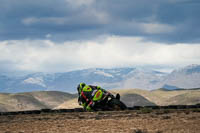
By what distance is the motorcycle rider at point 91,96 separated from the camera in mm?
50844

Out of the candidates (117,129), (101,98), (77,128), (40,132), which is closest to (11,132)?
(40,132)

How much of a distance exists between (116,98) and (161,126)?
74.0 feet

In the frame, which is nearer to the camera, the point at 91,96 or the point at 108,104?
the point at 91,96

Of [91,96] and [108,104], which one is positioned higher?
[91,96]

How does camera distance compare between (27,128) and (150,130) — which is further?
(27,128)

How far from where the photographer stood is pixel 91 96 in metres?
51.2

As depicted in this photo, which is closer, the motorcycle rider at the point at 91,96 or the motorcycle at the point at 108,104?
the motorcycle rider at the point at 91,96

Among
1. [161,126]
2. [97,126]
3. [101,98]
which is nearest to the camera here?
[161,126]

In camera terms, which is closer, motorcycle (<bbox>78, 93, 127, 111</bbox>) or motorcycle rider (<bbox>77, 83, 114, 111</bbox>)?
motorcycle rider (<bbox>77, 83, 114, 111</bbox>)

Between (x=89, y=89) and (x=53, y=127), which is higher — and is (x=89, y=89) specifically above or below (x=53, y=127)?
above

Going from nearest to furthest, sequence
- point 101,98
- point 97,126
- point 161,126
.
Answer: point 161,126
point 97,126
point 101,98

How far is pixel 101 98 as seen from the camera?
5084cm

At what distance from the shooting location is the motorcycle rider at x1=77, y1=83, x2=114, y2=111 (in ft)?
167

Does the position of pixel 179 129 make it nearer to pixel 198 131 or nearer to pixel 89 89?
pixel 198 131
